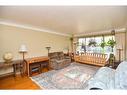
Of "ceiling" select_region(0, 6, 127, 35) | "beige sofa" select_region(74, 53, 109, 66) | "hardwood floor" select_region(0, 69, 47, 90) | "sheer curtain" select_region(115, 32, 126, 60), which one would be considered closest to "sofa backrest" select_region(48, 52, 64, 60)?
"beige sofa" select_region(74, 53, 109, 66)

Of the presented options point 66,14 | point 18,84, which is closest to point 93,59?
point 66,14

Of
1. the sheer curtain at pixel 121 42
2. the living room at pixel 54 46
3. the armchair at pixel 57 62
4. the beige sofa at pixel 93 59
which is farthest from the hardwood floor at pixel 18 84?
the sheer curtain at pixel 121 42

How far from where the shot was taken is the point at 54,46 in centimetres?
544

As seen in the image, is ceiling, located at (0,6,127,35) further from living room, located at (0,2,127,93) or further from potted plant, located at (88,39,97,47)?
potted plant, located at (88,39,97,47)

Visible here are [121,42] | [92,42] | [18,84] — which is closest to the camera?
[18,84]

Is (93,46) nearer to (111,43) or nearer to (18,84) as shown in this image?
(111,43)

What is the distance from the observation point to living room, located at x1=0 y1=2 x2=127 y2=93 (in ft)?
9.38

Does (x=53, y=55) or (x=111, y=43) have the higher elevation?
(x=111, y=43)

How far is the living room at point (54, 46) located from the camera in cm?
286

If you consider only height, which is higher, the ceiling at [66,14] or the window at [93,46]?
the ceiling at [66,14]

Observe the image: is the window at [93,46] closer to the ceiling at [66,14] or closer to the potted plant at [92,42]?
the potted plant at [92,42]

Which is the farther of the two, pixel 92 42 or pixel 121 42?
pixel 92 42
